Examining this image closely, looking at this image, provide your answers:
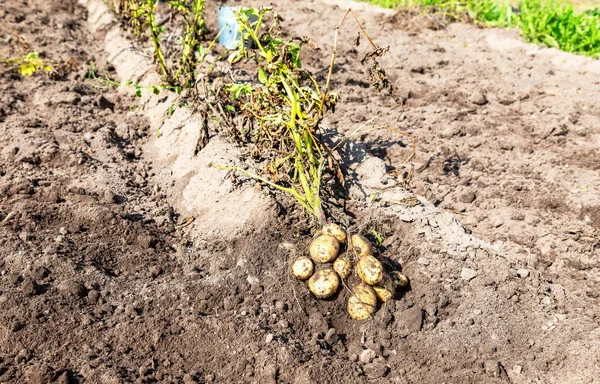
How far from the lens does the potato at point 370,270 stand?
2381 mm

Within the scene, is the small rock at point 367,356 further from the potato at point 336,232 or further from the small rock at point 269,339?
the potato at point 336,232

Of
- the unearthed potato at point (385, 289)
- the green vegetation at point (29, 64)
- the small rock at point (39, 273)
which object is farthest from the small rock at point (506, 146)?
the green vegetation at point (29, 64)

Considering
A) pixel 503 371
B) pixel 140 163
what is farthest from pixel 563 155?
pixel 140 163

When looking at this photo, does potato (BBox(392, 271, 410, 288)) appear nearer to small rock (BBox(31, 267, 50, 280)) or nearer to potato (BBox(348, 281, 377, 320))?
potato (BBox(348, 281, 377, 320))

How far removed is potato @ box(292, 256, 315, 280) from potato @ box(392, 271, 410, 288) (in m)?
0.40

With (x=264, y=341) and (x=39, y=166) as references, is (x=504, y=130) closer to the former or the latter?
(x=264, y=341)

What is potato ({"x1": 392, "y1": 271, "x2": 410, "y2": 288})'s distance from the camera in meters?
2.50

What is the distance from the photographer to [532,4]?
656 centimetres

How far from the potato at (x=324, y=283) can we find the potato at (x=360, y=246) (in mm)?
160

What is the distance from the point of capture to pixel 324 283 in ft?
7.97

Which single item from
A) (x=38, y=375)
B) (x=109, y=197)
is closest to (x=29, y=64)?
(x=109, y=197)

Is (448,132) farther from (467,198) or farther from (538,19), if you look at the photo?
(538,19)

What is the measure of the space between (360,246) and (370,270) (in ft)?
0.55

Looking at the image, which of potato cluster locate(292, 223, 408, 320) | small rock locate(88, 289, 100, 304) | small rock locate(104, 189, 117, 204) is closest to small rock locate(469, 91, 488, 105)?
potato cluster locate(292, 223, 408, 320)
